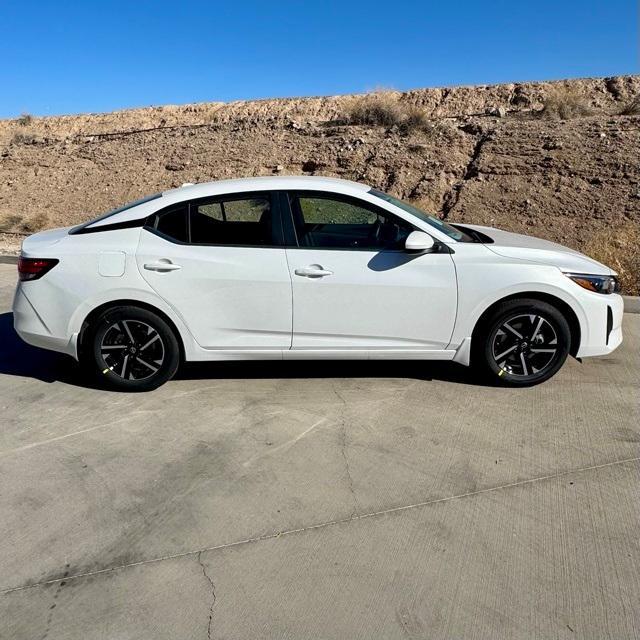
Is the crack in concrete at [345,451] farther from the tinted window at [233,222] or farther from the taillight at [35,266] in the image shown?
the taillight at [35,266]

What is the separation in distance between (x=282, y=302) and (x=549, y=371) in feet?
7.04

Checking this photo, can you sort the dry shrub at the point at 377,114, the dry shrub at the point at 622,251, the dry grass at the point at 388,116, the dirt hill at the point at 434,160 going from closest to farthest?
1. the dry shrub at the point at 622,251
2. the dirt hill at the point at 434,160
3. the dry grass at the point at 388,116
4. the dry shrub at the point at 377,114

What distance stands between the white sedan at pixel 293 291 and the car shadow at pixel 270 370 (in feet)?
1.42

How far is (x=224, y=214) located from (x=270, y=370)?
1395 millimetres

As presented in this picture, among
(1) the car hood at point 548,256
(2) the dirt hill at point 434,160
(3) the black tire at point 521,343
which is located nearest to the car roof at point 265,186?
(1) the car hood at point 548,256

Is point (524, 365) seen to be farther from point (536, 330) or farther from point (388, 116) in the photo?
point (388, 116)

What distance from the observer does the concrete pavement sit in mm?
2598

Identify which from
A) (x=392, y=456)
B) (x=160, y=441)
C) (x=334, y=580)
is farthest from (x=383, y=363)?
(x=334, y=580)

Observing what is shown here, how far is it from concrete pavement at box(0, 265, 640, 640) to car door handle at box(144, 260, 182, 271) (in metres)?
0.99

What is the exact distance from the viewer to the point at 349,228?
4.99 m

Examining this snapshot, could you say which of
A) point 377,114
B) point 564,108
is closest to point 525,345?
point 564,108

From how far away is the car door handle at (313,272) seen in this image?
461cm

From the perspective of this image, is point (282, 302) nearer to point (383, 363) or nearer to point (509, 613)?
point (383, 363)

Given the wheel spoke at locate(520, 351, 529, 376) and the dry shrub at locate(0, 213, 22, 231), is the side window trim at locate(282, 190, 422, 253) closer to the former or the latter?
the wheel spoke at locate(520, 351, 529, 376)
